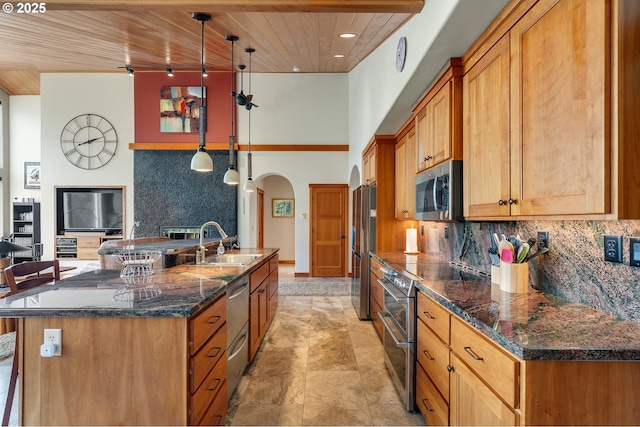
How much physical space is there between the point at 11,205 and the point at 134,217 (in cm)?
392

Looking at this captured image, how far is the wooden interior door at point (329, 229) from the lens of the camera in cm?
706

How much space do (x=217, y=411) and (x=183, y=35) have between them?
16.6ft

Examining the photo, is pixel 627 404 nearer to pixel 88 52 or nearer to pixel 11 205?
pixel 88 52

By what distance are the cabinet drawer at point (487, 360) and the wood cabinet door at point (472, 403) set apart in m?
0.03

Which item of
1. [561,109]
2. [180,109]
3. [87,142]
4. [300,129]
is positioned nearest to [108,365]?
[561,109]

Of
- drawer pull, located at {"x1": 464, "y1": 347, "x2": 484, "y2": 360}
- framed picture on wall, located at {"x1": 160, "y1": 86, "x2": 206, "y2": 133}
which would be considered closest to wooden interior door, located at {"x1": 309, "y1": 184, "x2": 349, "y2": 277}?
framed picture on wall, located at {"x1": 160, "y1": 86, "x2": 206, "y2": 133}

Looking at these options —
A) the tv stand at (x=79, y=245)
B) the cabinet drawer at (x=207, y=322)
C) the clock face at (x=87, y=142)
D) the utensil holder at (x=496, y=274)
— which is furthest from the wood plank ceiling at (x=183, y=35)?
the tv stand at (x=79, y=245)

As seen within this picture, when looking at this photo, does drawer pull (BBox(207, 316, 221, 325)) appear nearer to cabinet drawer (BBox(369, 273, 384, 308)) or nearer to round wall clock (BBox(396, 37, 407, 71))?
cabinet drawer (BBox(369, 273, 384, 308))

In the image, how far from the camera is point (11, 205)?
812 centimetres

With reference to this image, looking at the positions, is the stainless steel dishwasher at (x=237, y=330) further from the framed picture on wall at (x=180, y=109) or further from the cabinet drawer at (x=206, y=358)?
the framed picture on wall at (x=180, y=109)

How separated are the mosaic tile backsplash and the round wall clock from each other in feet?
4.76

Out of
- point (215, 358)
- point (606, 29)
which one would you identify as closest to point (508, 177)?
point (606, 29)

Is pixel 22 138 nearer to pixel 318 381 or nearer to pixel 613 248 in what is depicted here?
pixel 318 381

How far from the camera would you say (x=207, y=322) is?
1.62 m
